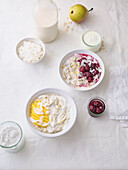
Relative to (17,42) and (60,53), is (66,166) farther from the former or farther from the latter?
(17,42)

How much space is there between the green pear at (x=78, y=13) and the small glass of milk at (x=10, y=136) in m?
0.71

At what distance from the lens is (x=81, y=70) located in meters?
1.11

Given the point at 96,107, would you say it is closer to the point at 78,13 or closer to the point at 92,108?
the point at 92,108

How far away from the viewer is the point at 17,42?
1197 millimetres

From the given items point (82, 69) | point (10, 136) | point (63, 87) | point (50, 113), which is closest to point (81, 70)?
point (82, 69)

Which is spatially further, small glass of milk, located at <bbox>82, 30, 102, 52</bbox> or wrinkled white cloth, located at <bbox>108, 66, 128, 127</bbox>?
small glass of milk, located at <bbox>82, 30, 102, 52</bbox>

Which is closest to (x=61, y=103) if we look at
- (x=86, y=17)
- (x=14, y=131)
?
(x=14, y=131)

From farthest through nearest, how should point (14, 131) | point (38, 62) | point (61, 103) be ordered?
point (38, 62)
point (61, 103)
point (14, 131)

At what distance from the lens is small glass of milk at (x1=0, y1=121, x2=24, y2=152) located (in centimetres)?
87

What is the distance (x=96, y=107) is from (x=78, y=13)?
0.57 m

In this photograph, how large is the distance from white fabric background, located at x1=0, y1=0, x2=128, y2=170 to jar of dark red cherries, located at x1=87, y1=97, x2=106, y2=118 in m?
0.04

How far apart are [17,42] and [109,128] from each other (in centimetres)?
70

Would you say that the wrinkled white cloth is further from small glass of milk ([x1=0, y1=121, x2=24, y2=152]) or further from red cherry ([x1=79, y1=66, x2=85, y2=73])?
small glass of milk ([x1=0, y1=121, x2=24, y2=152])

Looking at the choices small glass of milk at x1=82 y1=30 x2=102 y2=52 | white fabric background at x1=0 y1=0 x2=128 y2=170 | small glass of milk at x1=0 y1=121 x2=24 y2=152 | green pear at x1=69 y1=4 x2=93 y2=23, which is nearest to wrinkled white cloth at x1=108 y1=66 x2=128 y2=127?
white fabric background at x1=0 y1=0 x2=128 y2=170
